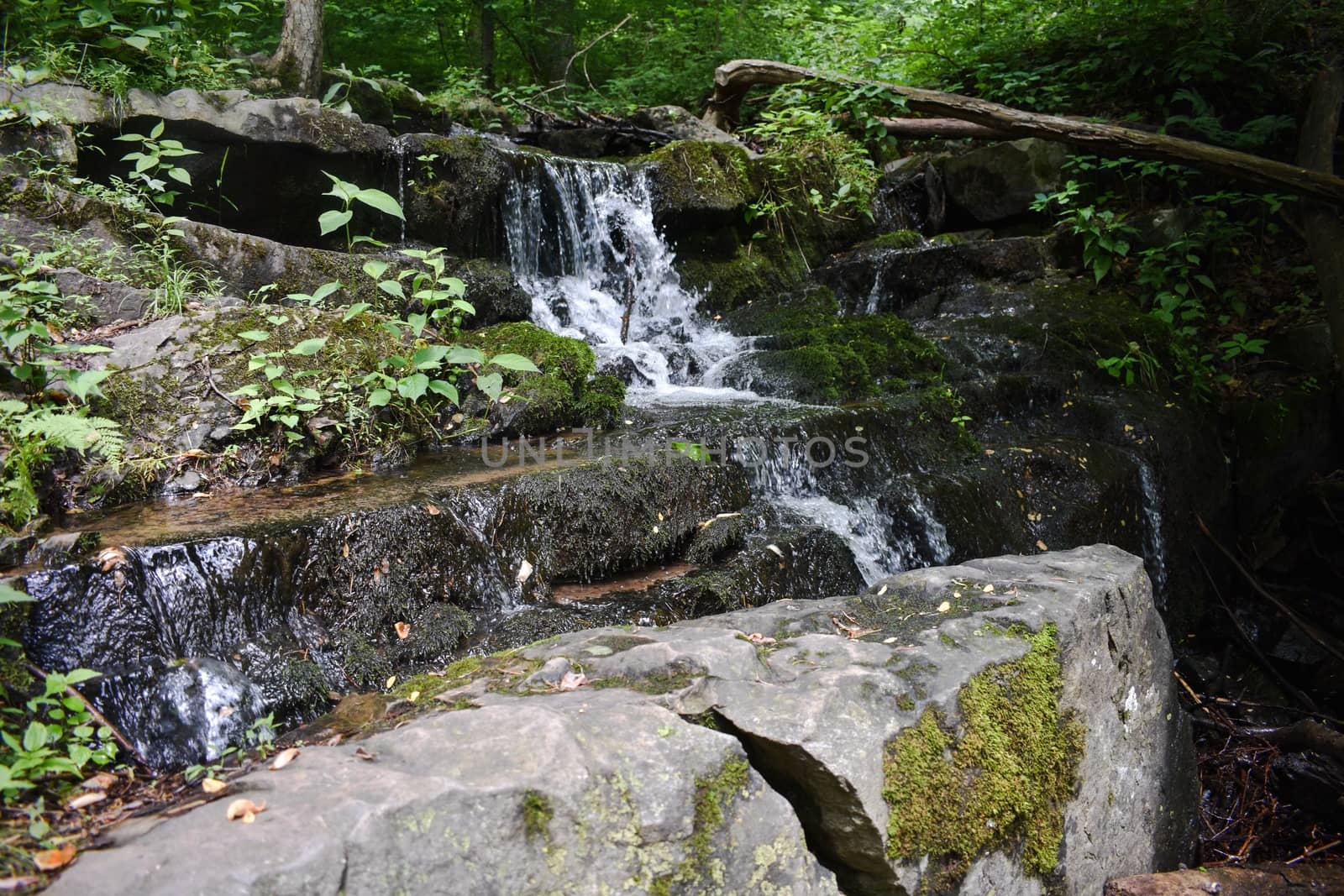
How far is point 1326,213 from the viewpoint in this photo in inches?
251

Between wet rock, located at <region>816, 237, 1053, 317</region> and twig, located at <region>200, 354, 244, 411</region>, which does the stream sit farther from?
wet rock, located at <region>816, 237, 1053, 317</region>

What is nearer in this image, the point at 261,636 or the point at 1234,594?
the point at 261,636

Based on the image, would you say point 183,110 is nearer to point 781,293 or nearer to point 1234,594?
point 781,293

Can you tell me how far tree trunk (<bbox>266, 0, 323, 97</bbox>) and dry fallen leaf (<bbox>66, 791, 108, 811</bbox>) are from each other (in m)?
7.57

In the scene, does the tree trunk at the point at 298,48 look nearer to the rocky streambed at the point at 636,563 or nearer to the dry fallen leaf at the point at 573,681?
the rocky streambed at the point at 636,563

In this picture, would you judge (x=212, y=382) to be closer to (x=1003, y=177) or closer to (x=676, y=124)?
(x=676, y=124)

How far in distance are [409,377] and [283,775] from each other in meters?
3.24

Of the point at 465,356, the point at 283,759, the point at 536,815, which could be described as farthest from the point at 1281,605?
the point at 283,759

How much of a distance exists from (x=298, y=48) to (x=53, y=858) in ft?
26.6

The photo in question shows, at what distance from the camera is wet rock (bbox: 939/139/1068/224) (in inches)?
356

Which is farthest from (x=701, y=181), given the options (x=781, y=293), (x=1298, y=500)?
(x=1298, y=500)

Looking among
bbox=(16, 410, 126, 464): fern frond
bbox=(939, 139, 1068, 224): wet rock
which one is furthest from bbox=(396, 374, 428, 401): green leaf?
bbox=(939, 139, 1068, 224): wet rock

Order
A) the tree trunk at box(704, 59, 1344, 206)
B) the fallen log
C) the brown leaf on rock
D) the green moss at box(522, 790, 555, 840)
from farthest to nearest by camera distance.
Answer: the tree trunk at box(704, 59, 1344, 206), the fallen log, the green moss at box(522, 790, 555, 840), the brown leaf on rock

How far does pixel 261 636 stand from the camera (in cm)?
321
